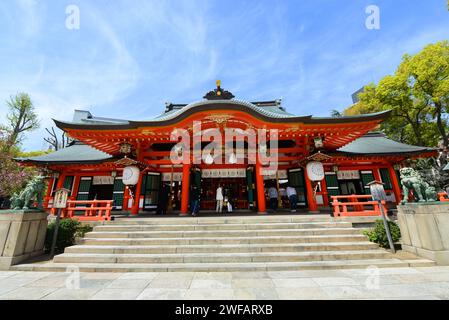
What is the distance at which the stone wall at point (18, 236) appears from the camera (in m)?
5.03

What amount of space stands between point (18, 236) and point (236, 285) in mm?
6158

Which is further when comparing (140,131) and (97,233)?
(140,131)

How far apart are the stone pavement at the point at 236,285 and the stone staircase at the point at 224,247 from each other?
0.88ft

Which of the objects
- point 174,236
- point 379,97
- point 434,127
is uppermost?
point 379,97

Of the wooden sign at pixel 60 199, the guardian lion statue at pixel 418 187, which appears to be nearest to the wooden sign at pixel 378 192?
the guardian lion statue at pixel 418 187

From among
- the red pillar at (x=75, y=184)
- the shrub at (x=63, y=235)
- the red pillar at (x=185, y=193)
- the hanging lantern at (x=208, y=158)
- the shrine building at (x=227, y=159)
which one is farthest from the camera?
the red pillar at (x=75, y=184)

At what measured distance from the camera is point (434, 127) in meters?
17.2

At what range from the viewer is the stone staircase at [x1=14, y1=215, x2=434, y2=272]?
15.8 ft

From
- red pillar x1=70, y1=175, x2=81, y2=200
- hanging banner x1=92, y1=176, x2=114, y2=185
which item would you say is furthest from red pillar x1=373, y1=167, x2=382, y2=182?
red pillar x1=70, y1=175, x2=81, y2=200

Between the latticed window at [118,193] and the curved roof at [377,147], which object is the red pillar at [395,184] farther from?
the latticed window at [118,193]

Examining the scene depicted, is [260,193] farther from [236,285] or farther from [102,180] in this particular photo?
[102,180]
